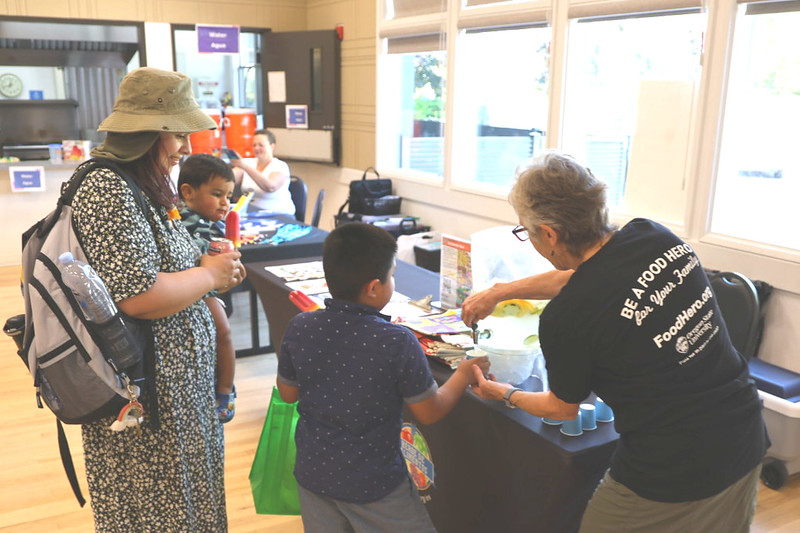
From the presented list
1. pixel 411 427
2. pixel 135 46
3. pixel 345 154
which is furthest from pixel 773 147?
pixel 135 46

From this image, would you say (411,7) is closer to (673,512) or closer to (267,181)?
(267,181)

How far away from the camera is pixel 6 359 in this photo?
4359mm

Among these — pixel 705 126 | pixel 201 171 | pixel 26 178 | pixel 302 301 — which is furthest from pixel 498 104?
pixel 26 178

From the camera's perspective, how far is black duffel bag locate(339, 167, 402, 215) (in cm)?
598

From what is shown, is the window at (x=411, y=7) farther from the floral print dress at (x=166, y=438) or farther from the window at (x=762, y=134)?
the floral print dress at (x=166, y=438)

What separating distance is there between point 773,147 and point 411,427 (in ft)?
8.17

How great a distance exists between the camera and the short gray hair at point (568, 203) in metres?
1.39

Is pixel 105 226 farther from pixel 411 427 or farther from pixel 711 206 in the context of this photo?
pixel 711 206

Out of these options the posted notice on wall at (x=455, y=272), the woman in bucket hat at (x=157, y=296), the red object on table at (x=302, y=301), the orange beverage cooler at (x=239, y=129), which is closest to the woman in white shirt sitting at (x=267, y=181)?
the orange beverage cooler at (x=239, y=129)

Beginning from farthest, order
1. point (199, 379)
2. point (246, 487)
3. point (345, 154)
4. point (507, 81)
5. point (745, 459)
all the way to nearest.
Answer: point (345, 154)
point (507, 81)
point (246, 487)
point (199, 379)
point (745, 459)

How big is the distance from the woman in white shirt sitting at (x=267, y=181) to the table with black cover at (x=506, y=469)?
3482 millimetres

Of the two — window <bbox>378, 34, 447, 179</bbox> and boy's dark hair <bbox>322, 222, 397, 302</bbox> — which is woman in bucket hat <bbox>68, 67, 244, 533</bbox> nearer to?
boy's dark hair <bbox>322, 222, 397, 302</bbox>

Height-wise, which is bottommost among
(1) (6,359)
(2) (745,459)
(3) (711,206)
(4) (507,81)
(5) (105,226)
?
(1) (6,359)

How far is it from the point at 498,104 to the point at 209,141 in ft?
10.4
